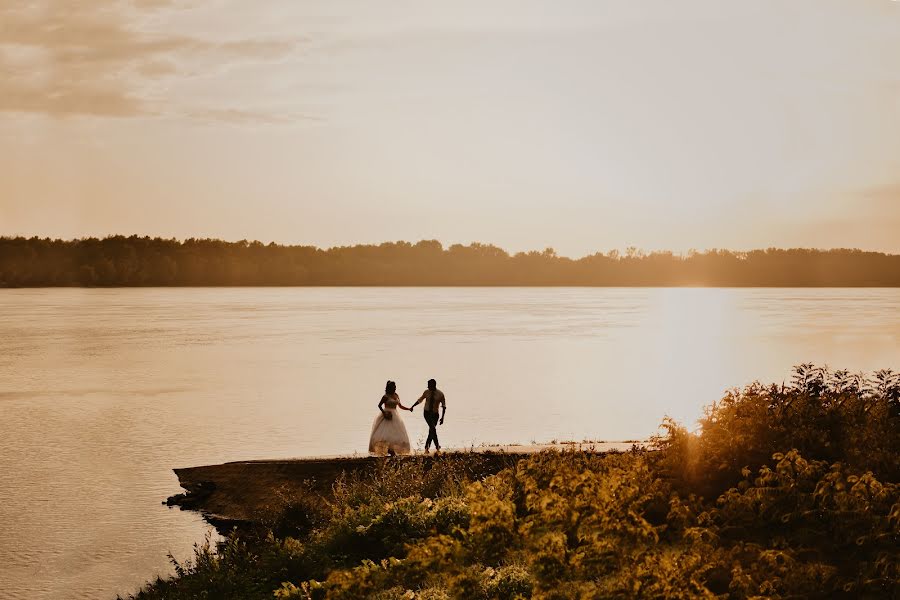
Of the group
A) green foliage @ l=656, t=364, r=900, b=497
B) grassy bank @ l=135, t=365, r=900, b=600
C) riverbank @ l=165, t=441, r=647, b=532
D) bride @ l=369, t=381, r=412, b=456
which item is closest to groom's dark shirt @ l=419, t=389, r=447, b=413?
bride @ l=369, t=381, r=412, b=456

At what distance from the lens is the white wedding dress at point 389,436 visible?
22000 millimetres

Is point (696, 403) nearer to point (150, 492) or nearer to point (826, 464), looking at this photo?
point (150, 492)

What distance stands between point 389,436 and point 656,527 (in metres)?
10.2

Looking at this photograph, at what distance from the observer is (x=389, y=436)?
22047 millimetres

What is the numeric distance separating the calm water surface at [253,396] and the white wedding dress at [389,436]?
457 centimetres

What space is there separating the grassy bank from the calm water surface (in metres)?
5.60

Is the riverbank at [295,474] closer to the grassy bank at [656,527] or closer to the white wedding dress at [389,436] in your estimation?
the white wedding dress at [389,436]

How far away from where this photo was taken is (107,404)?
4644 centimetres

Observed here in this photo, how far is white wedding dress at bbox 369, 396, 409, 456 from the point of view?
72.2 ft

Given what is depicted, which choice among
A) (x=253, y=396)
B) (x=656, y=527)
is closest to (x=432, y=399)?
(x=656, y=527)

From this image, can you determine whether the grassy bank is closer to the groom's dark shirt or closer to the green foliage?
the green foliage

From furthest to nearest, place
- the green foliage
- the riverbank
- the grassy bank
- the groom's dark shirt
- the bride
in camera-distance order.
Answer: the groom's dark shirt, the bride, the riverbank, the green foliage, the grassy bank

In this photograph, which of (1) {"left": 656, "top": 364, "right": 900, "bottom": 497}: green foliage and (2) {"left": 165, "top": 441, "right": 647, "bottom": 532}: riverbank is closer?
(1) {"left": 656, "top": 364, "right": 900, "bottom": 497}: green foliage

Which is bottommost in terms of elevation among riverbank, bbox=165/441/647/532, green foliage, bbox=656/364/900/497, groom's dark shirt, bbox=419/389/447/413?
riverbank, bbox=165/441/647/532
